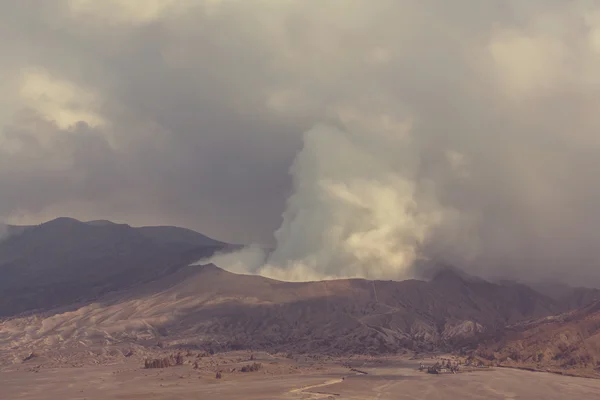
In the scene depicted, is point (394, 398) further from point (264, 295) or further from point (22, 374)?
point (264, 295)

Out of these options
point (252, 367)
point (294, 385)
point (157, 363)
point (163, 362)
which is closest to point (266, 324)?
point (163, 362)

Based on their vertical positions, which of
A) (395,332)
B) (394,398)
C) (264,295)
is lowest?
(394,398)

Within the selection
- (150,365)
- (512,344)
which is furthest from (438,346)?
(150,365)

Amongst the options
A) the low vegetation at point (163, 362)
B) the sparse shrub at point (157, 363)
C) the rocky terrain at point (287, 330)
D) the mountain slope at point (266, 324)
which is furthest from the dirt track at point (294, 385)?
the mountain slope at point (266, 324)

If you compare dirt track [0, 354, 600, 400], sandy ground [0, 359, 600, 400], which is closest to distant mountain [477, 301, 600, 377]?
sandy ground [0, 359, 600, 400]

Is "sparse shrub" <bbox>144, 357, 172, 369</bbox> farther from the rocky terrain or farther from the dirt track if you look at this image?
the rocky terrain

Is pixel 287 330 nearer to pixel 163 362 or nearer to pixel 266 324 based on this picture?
pixel 266 324
